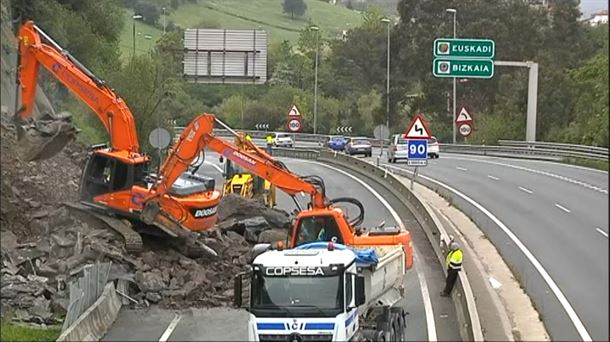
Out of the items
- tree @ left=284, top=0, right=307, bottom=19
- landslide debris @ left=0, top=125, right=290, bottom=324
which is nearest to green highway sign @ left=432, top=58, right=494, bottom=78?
landslide debris @ left=0, top=125, right=290, bottom=324

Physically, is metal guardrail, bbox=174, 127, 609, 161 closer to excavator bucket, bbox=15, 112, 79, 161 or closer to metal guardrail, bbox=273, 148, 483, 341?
metal guardrail, bbox=273, 148, 483, 341

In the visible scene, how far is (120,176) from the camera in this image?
82.2 feet

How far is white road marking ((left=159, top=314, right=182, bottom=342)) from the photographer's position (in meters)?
18.8

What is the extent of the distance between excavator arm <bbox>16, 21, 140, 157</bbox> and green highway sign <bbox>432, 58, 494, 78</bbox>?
12.0 meters

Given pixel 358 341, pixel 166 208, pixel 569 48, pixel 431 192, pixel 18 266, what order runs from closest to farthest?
1. pixel 358 341
2. pixel 18 266
3. pixel 166 208
4. pixel 431 192
5. pixel 569 48

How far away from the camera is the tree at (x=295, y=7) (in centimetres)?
8369

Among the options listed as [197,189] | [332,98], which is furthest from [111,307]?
[332,98]

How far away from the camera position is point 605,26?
235 inches

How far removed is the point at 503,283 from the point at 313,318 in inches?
463

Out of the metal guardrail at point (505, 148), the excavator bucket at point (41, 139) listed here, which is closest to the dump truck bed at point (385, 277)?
the metal guardrail at point (505, 148)

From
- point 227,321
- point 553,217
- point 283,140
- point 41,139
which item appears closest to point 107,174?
point 41,139

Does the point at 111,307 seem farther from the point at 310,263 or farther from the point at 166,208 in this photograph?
the point at 310,263

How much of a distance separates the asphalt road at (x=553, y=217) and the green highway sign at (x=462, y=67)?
170 inches

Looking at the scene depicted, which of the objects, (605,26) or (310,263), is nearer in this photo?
(605,26)
